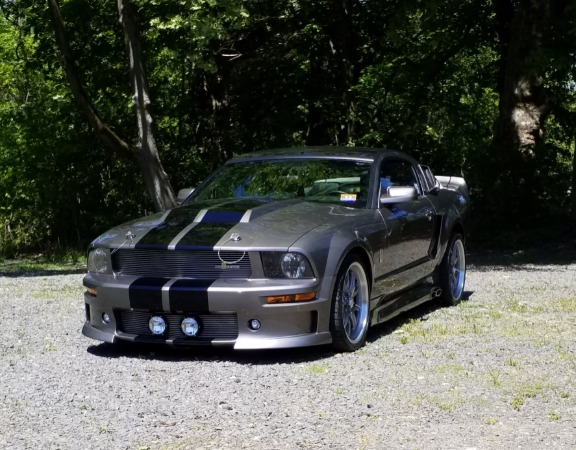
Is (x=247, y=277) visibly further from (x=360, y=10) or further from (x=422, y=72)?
(x=360, y=10)

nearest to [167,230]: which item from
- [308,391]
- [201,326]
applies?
[201,326]

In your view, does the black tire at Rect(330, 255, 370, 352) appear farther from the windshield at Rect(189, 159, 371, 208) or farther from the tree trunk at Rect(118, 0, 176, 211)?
the tree trunk at Rect(118, 0, 176, 211)

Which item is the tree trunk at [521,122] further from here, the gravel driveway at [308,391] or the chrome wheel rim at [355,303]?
the chrome wheel rim at [355,303]

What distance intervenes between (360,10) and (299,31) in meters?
1.81

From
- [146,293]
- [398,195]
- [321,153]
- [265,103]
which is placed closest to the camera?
[146,293]

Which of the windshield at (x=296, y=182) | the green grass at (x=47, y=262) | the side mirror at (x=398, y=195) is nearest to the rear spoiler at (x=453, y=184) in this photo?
the windshield at (x=296, y=182)

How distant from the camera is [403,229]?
838 centimetres

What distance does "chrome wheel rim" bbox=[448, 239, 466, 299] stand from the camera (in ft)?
32.1

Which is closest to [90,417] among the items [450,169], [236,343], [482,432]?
[236,343]

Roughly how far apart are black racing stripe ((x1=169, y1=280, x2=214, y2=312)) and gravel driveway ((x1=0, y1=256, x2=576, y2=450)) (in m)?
0.41

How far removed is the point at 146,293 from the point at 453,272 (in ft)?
12.7

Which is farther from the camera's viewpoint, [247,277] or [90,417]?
[247,277]

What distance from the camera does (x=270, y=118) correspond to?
76.7 ft

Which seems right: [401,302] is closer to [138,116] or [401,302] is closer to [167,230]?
[167,230]
